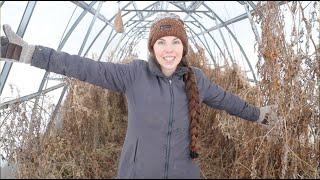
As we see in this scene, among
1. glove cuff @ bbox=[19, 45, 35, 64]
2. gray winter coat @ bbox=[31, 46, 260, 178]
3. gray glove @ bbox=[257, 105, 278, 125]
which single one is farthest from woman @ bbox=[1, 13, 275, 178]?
gray glove @ bbox=[257, 105, 278, 125]

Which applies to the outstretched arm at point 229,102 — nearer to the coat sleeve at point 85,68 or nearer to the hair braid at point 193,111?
the hair braid at point 193,111

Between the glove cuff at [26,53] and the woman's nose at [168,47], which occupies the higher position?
the woman's nose at [168,47]

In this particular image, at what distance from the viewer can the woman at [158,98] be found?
1.64m

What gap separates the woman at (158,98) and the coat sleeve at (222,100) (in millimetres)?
71

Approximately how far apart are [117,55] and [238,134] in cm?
277

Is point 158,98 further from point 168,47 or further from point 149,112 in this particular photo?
point 168,47

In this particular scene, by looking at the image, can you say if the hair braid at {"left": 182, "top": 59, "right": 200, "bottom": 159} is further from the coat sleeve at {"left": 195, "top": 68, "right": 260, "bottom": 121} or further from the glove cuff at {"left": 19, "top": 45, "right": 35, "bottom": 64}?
the glove cuff at {"left": 19, "top": 45, "right": 35, "bottom": 64}

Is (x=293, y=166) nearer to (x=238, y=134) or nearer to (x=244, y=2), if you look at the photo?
(x=238, y=134)

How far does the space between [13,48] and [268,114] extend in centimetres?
122

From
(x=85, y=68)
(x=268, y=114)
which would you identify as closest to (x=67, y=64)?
(x=85, y=68)

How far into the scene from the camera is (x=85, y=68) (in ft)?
5.30

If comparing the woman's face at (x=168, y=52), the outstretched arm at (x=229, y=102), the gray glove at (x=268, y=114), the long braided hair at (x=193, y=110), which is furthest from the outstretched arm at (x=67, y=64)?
the gray glove at (x=268, y=114)

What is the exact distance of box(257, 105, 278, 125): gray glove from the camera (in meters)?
1.95

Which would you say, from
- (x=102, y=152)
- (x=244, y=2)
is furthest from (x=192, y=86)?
(x=244, y=2)
